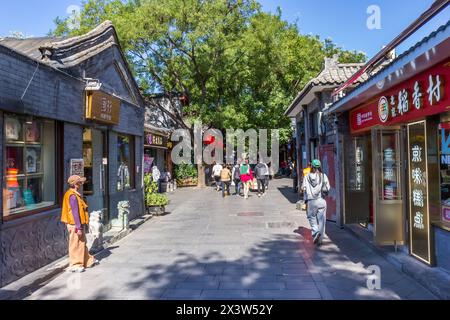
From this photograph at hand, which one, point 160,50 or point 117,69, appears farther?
point 160,50

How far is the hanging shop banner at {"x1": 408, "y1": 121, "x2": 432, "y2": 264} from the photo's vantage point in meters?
6.02

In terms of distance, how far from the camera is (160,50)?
71.5ft

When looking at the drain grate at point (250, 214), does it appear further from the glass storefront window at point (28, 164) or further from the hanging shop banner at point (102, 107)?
the glass storefront window at point (28, 164)

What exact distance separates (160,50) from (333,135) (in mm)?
13755

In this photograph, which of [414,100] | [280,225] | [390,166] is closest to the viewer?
[414,100]

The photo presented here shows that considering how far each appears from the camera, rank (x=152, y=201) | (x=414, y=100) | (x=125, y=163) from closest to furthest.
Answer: (x=414, y=100) → (x=125, y=163) → (x=152, y=201)

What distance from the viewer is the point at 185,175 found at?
2533 cm

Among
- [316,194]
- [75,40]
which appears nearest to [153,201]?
[75,40]

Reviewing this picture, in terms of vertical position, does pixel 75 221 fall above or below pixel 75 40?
below

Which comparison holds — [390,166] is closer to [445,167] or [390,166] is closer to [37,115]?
[445,167]

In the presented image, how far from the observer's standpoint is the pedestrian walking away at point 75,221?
6246 mm

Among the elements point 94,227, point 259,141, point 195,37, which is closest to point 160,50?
point 195,37

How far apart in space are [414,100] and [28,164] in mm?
6290
